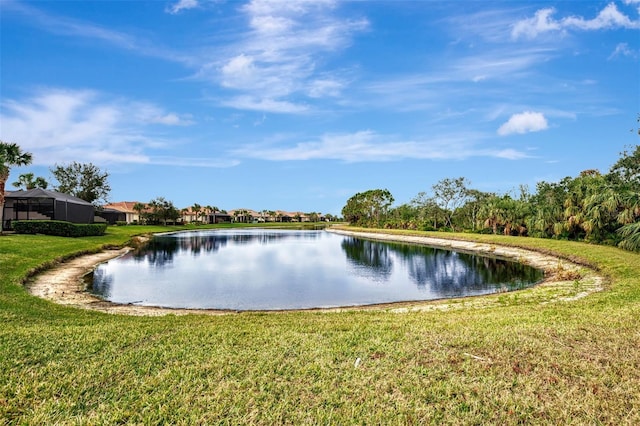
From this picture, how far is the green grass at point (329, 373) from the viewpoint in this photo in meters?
3.42

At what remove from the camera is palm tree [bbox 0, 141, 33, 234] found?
26181 millimetres

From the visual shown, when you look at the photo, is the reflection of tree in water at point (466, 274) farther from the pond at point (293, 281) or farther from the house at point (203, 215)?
the house at point (203, 215)

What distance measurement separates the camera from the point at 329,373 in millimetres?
4176

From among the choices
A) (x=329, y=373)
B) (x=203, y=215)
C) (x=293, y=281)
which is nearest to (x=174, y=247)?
(x=293, y=281)

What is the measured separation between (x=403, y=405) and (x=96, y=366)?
11.1ft

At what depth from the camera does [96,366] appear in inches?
170

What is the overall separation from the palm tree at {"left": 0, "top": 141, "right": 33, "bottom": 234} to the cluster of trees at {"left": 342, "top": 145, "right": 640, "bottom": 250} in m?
38.0

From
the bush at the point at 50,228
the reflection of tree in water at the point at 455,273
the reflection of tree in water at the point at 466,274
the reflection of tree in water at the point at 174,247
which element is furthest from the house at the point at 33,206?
the reflection of tree in water at the point at 466,274

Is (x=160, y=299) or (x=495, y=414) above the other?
(x=495, y=414)

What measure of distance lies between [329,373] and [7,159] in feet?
110

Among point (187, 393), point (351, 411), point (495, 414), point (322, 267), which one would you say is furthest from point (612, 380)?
point (322, 267)

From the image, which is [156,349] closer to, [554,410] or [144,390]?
[144,390]

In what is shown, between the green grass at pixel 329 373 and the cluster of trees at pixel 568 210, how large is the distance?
19.2m

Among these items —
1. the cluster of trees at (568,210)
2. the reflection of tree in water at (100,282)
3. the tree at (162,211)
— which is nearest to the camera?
the reflection of tree in water at (100,282)
